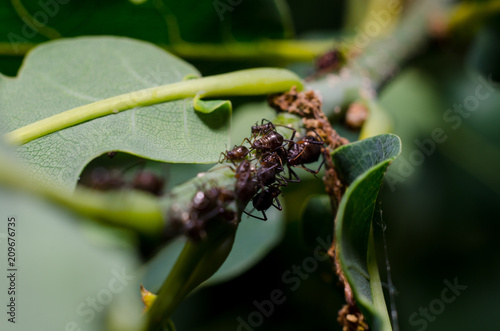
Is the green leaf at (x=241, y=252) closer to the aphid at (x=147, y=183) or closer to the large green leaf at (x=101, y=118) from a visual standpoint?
the aphid at (x=147, y=183)

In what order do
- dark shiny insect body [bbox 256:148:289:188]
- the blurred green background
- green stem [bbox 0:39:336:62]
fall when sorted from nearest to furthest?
dark shiny insect body [bbox 256:148:289:188] → the blurred green background → green stem [bbox 0:39:336:62]

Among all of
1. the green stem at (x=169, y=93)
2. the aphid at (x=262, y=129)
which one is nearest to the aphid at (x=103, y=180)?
the green stem at (x=169, y=93)

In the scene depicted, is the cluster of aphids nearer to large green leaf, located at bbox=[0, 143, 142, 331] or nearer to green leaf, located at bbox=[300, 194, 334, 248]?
green leaf, located at bbox=[300, 194, 334, 248]

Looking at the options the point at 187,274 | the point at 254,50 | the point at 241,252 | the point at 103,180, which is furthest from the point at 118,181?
the point at 254,50

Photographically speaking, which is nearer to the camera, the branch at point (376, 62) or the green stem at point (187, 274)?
the green stem at point (187, 274)

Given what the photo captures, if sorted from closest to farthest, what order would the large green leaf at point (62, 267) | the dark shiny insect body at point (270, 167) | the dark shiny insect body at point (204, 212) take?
the large green leaf at point (62, 267)
the dark shiny insect body at point (204, 212)
the dark shiny insect body at point (270, 167)

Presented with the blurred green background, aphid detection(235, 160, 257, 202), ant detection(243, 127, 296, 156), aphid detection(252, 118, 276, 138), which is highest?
aphid detection(235, 160, 257, 202)

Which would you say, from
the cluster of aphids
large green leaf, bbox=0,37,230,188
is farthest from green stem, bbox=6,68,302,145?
the cluster of aphids

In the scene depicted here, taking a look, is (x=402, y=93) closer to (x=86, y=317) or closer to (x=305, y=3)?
(x=305, y=3)

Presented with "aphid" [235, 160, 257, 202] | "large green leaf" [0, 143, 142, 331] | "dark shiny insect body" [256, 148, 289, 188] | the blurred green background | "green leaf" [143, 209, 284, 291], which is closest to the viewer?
"large green leaf" [0, 143, 142, 331]
